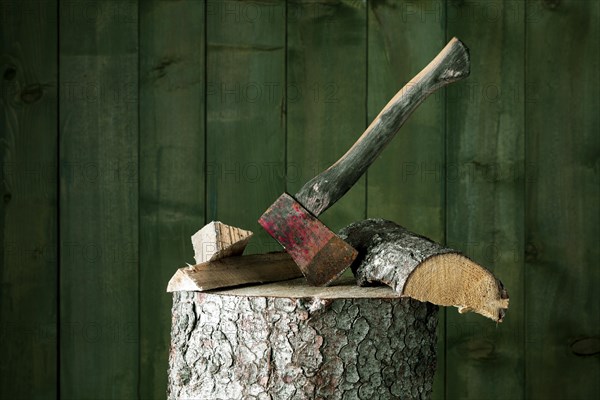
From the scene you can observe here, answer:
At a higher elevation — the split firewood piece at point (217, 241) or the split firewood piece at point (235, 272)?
the split firewood piece at point (217, 241)

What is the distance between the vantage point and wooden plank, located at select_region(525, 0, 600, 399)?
7.00 ft

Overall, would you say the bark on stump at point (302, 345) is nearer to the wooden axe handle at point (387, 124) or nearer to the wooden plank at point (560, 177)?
the wooden axe handle at point (387, 124)

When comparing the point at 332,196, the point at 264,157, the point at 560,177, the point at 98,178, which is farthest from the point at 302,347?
the point at 560,177

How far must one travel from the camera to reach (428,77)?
1.59m

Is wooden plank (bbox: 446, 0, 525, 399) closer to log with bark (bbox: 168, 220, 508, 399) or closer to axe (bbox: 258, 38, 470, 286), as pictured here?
axe (bbox: 258, 38, 470, 286)

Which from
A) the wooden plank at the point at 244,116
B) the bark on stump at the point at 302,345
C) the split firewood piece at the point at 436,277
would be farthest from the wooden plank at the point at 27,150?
the split firewood piece at the point at 436,277

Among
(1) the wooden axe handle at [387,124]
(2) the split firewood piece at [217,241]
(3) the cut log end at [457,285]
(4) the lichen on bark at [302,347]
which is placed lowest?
(4) the lichen on bark at [302,347]

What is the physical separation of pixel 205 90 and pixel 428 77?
0.71 m

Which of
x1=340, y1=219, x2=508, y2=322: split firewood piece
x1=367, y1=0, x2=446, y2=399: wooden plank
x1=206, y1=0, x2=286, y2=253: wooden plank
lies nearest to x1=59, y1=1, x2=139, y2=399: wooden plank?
x1=206, y1=0, x2=286, y2=253: wooden plank

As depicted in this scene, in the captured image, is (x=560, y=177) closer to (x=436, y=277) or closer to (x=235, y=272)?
(x=436, y=277)

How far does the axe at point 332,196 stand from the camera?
150 cm

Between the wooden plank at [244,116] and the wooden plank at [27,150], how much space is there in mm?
390

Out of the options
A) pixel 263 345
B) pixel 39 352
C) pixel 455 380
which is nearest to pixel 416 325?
pixel 263 345

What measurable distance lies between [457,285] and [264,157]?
0.83 m
